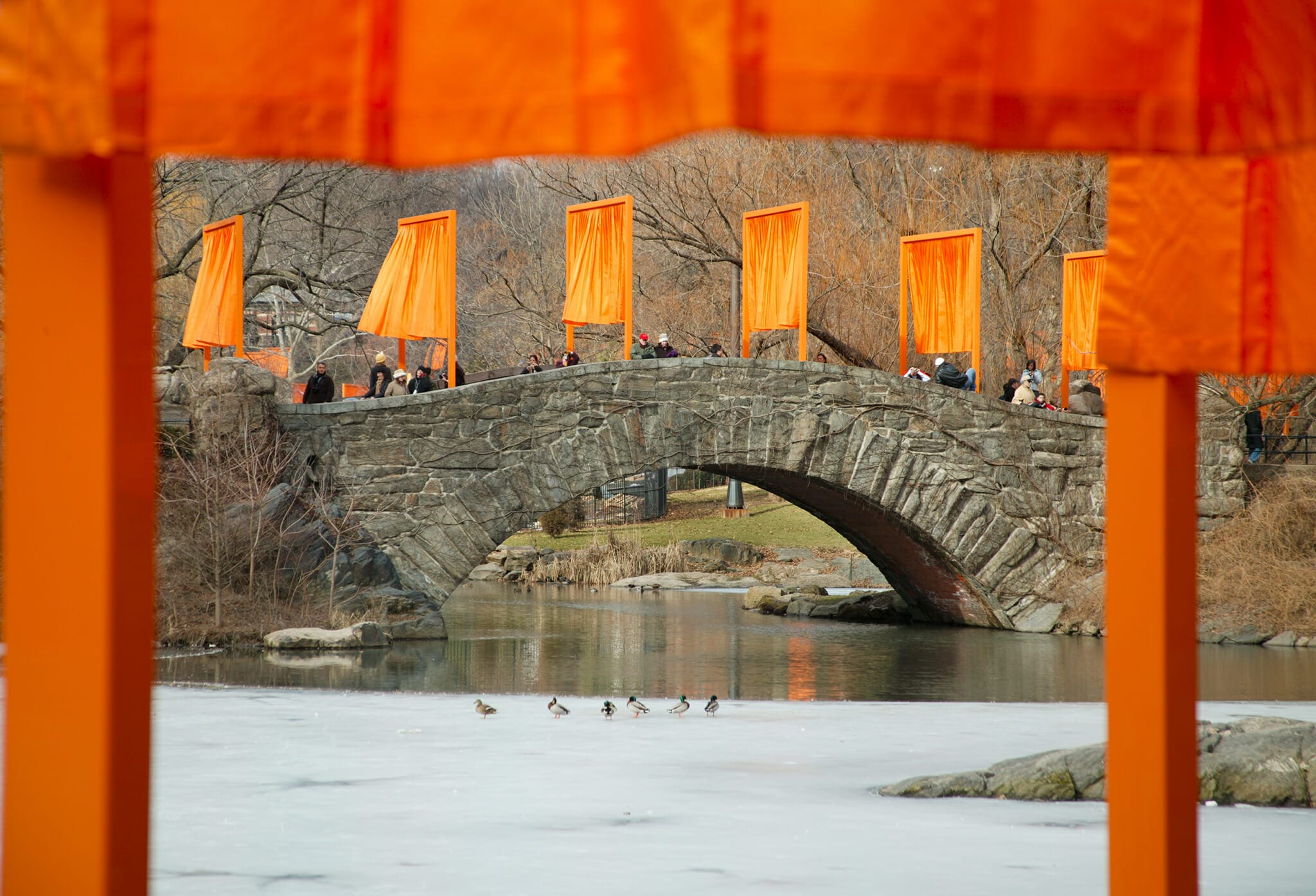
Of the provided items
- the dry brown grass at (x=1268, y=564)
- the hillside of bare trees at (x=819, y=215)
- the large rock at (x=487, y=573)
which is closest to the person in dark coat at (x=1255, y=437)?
the dry brown grass at (x=1268, y=564)

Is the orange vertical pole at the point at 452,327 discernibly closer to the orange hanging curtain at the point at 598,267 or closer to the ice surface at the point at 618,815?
the orange hanging curtain at the point at 598,267

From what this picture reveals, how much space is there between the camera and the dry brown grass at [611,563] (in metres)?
22.8

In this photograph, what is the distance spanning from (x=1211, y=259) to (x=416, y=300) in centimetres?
1259

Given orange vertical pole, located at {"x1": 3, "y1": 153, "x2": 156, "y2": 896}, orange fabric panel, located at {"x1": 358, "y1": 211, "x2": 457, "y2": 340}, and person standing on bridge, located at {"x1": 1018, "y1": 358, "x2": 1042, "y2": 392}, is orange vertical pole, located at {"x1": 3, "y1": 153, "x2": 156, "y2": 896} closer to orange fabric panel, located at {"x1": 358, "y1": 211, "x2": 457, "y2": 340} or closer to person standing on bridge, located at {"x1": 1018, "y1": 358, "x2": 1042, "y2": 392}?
orange fabric panel, located at {"x1": 358, "y1": 211, "x2": 457, "y2": 340}

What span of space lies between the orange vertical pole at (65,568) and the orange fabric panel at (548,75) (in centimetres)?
12

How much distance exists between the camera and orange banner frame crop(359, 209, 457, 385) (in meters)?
14.2

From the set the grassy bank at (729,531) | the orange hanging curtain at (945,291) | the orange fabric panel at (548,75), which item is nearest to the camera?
the orange fabric panel at (548,75)

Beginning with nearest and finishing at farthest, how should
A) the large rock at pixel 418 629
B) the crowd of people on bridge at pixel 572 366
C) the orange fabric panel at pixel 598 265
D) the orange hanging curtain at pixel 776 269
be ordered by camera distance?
the large rock at pixel 418 629
the orange fabric panel at pixel 598 265
the crowd of people on bridge at pixel 572 366
the orange hanging curtain at pixel 776 269

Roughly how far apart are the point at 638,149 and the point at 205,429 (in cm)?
1214

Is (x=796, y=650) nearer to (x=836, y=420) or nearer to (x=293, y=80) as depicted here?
(x=836, y=420)

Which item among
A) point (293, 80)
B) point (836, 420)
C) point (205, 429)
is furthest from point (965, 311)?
point (293, 80)

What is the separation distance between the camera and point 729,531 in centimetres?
2730

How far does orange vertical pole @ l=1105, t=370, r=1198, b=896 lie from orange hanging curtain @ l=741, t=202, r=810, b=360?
489 inches

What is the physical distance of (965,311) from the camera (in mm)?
15578
